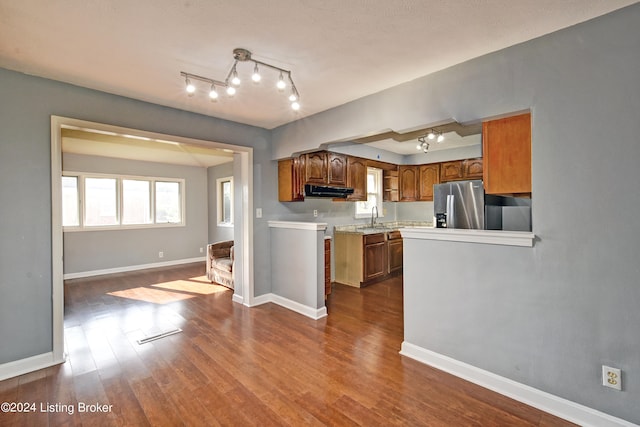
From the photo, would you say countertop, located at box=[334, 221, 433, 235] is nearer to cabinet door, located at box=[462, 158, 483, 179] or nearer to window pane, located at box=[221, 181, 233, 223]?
cabinet door, located at box=[462, 158, 483, 179]

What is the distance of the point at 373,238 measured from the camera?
5051 mm

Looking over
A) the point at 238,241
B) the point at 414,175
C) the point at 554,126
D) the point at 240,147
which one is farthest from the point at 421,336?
the point at 414,175

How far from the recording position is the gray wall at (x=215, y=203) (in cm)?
682

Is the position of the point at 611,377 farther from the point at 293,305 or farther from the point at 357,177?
the point at 357,177

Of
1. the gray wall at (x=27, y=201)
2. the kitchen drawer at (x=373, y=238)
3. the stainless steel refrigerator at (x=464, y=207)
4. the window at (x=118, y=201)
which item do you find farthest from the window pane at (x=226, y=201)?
the stainless steel refrigerator at (x=464, y=207)

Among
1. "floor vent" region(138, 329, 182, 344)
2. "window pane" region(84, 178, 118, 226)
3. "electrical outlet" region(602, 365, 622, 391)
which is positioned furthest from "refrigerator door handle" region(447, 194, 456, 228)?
"window pane" region(84, 178, 118, 226)

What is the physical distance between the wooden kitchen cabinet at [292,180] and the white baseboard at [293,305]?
145cm

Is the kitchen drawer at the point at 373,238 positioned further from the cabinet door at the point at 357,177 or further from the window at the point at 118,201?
the window at the point at 118,201

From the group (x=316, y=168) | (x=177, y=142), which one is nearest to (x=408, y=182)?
(x=316, y=168)

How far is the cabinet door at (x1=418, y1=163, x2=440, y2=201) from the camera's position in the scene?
5902mm

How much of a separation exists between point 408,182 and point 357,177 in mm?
1654

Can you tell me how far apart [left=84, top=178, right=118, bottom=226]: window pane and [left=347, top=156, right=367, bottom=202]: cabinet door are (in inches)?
194

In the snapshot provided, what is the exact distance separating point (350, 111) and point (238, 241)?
2432 millimetres

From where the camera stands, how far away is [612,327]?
1738mm
